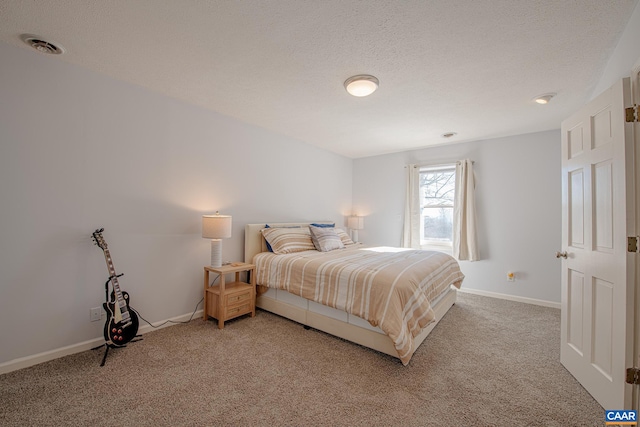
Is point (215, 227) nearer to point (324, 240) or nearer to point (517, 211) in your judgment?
point (324, 240)

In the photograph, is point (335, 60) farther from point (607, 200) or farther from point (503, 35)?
point (607, 200)

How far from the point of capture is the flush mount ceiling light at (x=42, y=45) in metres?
1.88

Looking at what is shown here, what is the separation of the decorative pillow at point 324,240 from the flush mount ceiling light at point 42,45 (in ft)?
10.0

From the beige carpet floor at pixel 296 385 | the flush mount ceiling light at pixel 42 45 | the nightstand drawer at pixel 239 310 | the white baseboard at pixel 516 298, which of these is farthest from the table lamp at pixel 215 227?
the white baseboard at pixel 516 298

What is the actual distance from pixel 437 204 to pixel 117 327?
4.70 meters

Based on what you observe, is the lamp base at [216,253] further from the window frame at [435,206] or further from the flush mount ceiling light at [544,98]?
the flush mount ceiling light at [544,98]

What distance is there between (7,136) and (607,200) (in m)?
4.26

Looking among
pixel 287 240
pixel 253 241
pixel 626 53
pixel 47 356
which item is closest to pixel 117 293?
pixel 47 356

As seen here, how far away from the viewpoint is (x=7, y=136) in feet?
6.44

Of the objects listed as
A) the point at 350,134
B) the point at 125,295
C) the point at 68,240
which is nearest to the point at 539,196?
the point at 350,134

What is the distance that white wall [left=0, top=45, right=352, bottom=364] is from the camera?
6.56ft

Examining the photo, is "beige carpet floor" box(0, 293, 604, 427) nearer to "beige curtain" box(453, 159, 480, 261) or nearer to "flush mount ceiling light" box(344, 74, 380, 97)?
"beige curtain" box(453, 159, 480, 261)

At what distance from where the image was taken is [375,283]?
2236 mm

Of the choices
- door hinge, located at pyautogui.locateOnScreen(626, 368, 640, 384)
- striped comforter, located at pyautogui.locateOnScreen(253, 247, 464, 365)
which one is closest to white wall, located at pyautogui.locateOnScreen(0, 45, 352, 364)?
striped comforter, located at pyautogui.locateOnScreen(253, 247, 464, 365)
